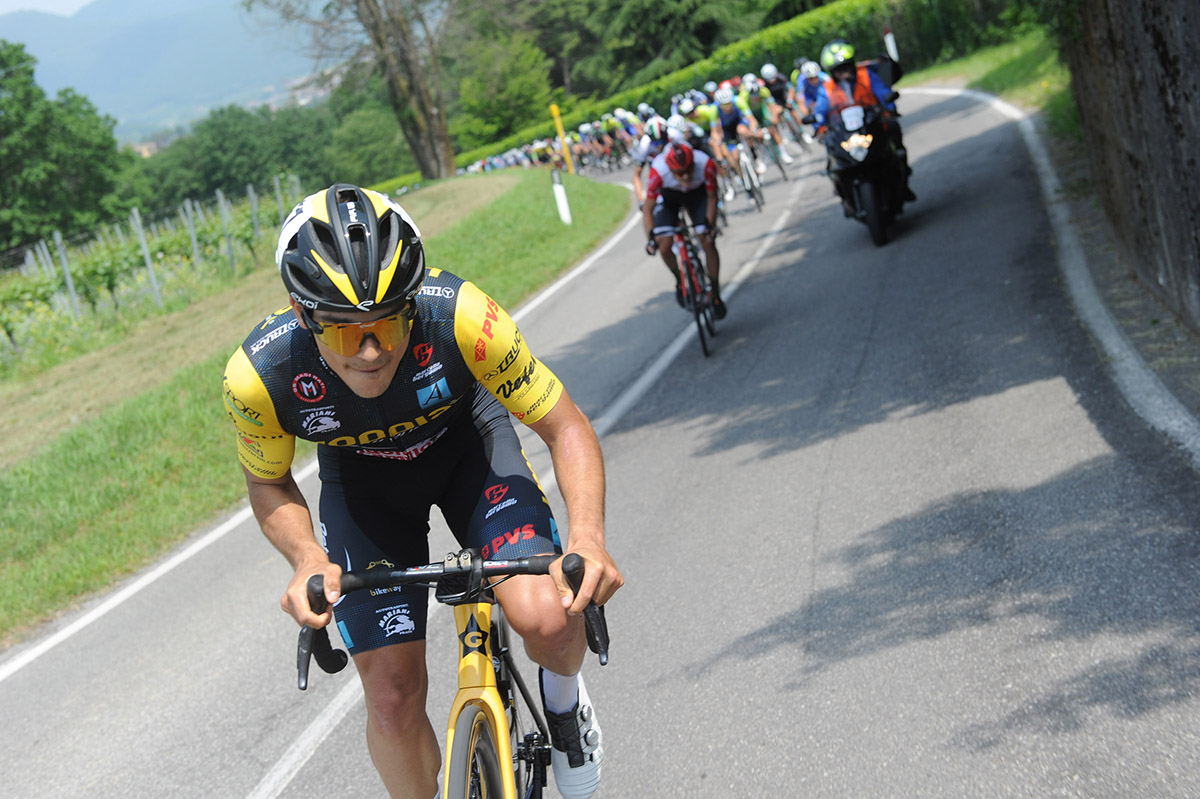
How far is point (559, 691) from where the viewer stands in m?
3.24

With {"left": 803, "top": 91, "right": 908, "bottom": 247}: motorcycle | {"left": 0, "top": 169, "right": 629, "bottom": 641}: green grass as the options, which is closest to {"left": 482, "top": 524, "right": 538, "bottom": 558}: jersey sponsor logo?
{"left": 0, "top": 169, "right": 629, "bottom": 641}: green grass

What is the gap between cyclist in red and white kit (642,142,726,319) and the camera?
10984mm

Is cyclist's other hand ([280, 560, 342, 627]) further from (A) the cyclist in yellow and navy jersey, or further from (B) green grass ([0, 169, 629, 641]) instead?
(B) green grass ([0, 169, 629, 641])

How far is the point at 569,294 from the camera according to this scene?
1636 cm

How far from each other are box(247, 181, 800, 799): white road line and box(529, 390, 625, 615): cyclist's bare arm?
6.96 ft

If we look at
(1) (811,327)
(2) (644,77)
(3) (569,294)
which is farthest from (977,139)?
(2) (644,77)

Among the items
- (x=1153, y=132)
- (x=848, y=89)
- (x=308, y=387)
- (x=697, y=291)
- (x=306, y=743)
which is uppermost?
(x=848, y=89)

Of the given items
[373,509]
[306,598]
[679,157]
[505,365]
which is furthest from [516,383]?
[679,157]

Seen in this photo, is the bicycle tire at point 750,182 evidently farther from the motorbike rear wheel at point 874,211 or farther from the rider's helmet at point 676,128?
the rider's helmet at point 676,128

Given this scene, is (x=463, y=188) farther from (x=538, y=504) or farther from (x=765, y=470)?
(x=538, y=504)

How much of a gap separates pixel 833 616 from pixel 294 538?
2.60 meters

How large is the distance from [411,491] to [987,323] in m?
6.58

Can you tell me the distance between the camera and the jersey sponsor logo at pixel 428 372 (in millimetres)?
3135

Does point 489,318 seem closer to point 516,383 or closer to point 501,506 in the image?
point 516,383
